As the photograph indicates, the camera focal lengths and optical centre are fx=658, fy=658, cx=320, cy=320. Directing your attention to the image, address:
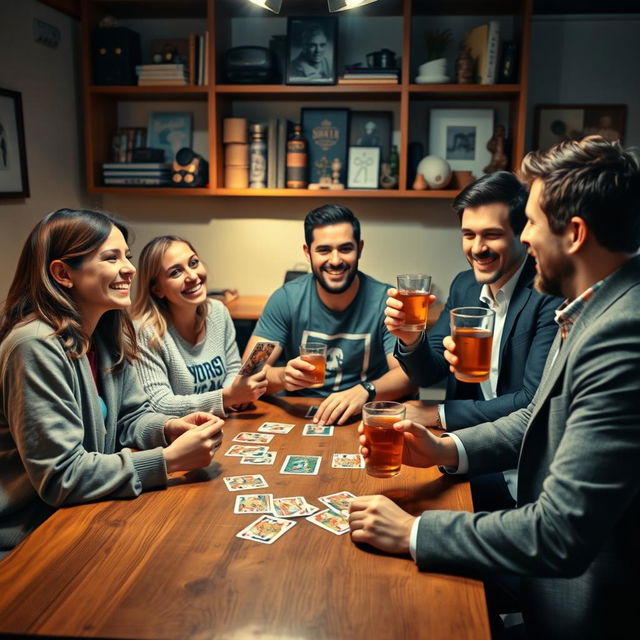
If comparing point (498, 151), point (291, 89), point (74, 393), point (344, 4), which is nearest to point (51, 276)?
point (74, 393)

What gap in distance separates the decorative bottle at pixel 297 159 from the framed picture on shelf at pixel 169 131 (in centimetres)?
74

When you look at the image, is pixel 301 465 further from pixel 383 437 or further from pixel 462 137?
pixel 462 137

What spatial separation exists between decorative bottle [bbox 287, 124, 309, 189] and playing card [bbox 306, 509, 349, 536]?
287 cm

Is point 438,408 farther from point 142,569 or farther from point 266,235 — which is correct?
point 266,235

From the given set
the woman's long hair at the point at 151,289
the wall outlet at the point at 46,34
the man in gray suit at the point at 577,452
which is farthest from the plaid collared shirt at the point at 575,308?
the wall outlet at the point at 46,34

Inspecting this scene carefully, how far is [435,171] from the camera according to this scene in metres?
3.90

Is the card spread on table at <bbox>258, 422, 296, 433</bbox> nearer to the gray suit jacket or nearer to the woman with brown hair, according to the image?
the woman with brown hair

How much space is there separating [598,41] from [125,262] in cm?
349

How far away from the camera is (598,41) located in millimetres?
4027

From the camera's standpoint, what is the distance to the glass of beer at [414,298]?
6.23 feet

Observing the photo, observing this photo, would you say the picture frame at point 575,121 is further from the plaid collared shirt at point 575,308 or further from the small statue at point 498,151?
the plaid collared shirt at point 575,308

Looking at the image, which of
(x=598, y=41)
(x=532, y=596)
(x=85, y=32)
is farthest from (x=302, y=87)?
(x=532, y=596)

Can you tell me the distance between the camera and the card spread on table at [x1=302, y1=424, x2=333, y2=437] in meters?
1.95

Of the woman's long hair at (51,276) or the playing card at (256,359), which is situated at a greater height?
the woman's long hair at (51,276)
